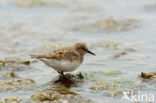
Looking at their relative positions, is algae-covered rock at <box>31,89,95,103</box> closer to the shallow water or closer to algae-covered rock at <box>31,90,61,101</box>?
algae-covered rock at <box>31,90,61,101</box>

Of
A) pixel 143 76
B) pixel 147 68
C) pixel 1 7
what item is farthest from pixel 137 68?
pixel 1 7

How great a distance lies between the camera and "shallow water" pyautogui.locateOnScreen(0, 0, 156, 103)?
8.20 m

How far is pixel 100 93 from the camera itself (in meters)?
7.50

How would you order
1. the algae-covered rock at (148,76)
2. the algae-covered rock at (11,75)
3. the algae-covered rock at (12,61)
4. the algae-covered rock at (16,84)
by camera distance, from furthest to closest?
the algae-covered rock at (12,61)
the algae-covered rock at (11,75)
the algae-covered rock at (148,76)
the algae-covered rock at (16,84)

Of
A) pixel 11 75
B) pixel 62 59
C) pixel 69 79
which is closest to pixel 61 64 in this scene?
pixel 62 59

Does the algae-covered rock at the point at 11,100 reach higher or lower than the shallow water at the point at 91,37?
lower

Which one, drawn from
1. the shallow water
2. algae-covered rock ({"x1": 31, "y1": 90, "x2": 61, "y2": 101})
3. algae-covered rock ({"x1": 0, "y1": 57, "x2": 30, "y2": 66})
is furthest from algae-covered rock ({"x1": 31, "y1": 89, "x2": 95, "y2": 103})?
algae-covered rock ({"x1": 0, "y1": 57, "x2": 30, "y2": 66})

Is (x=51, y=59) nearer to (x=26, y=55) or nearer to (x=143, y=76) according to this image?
(x=143, y=76)

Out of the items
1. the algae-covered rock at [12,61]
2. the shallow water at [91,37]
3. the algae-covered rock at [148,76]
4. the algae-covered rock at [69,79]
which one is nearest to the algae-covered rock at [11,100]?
the shallow water at [91,37]

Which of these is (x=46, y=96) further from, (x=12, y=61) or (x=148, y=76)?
(x=12, y=61)

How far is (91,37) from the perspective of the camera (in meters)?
13.1

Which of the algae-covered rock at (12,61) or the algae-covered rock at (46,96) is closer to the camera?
the algae-covered rock at (46,96)

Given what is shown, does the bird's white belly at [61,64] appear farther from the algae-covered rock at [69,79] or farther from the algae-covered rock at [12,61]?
the algae-covered rock at [12,61]

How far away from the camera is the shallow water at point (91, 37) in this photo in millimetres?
8203
